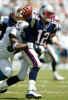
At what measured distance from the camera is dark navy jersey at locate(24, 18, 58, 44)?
4324 mm

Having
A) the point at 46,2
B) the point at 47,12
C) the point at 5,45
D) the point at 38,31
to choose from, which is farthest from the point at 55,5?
the point at 5,45

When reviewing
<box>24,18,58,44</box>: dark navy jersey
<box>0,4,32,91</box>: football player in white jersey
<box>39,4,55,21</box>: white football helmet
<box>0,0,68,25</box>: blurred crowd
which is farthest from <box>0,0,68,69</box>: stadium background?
<box>0,4,32,91</box>: football player in white jersey

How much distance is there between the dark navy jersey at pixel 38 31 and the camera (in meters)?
4.32

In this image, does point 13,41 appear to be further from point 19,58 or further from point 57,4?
point 57,4

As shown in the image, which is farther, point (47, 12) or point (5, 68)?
point (47, 12)

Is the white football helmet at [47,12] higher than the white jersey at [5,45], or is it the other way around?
the white football helmet at [47,12]

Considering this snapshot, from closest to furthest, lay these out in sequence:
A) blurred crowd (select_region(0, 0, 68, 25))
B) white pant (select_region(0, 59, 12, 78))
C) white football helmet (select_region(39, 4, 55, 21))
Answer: white pant (select_region(0, 59, 12, 78)) → white football helmet (select_region(39, 4, 55, 21)) → blurred crowd (select_region(0, 0, 68, 25))

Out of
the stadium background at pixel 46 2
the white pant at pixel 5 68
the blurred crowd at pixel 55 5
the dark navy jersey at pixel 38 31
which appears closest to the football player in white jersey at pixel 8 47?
the white pant at pixel 5 68

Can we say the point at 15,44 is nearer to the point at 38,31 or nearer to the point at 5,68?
the point at 5,68

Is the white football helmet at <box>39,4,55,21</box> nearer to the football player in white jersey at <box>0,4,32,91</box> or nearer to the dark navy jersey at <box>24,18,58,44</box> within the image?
the dark navy jersey at <box>24,18,58,44</box>

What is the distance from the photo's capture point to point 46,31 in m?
4.45

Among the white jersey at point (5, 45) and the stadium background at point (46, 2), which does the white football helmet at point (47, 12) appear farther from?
the stadium background at point (46, 2)

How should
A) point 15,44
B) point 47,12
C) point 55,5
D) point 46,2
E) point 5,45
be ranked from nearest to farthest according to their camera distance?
point 15,44 < point 5,45 < point 47,12 < point 46,2 < point 55,5

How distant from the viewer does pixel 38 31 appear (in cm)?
445
